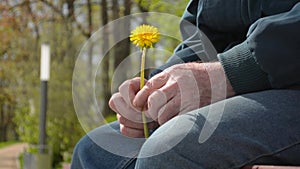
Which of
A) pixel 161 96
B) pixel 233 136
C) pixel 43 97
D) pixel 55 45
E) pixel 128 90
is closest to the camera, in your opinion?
pixel 233 136

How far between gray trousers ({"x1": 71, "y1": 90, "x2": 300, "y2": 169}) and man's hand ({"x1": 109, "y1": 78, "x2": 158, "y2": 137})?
18cm

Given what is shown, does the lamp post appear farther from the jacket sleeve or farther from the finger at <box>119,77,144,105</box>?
the jacket sleeve

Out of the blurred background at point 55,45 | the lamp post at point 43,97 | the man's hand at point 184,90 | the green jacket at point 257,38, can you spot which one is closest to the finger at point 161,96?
the man's hand at point 184,90

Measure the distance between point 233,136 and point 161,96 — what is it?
0.17m

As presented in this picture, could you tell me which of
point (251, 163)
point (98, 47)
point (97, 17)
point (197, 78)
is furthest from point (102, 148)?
point (97, 17)

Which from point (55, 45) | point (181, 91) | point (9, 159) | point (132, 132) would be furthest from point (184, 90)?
point (9, 159)

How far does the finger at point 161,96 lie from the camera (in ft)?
3.30

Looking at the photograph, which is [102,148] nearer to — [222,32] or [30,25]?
[222,32]

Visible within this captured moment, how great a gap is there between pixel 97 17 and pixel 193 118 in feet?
43.6

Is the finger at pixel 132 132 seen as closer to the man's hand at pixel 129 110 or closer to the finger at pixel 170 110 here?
the man's hand at pixel 129 110

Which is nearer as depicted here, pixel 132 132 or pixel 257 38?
pixel 257 38

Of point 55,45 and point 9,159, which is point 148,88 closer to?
point 55,45

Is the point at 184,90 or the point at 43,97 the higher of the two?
the point at 184,90

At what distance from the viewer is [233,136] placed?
2.95 ft
